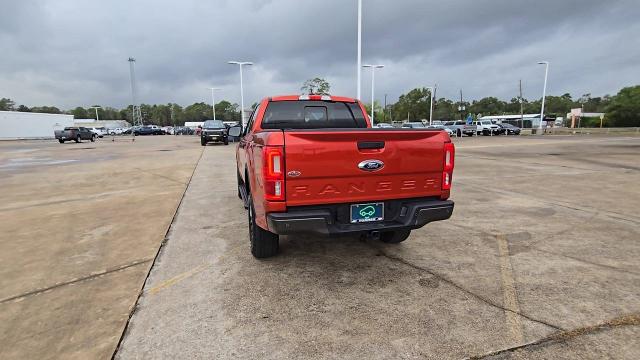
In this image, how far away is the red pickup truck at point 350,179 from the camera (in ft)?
10.3

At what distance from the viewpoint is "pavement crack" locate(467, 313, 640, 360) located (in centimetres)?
256

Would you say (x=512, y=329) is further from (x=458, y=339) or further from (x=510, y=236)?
(x=510, y=236)

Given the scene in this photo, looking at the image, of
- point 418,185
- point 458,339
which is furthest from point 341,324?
point 418,185

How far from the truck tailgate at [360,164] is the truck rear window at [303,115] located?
1.86 meters

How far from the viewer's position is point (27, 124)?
187 ft

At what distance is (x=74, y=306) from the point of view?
3230mm

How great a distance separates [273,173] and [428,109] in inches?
3547

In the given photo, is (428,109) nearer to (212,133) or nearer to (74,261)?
(212,133)

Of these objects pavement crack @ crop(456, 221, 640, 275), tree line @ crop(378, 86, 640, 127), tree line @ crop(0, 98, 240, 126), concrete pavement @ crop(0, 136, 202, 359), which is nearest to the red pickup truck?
concrete pavement @ crop(0, 136, 202, 359)

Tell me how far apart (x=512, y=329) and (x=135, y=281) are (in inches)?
138

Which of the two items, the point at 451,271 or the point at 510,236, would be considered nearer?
the point at 451,271

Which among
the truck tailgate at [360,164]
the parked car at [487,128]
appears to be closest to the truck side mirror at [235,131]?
the truck tailgate at [360,164]

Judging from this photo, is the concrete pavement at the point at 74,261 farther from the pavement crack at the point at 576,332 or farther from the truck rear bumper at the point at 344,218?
the pavement crack at the point at 576,332

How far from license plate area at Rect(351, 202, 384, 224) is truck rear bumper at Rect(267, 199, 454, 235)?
39mm
